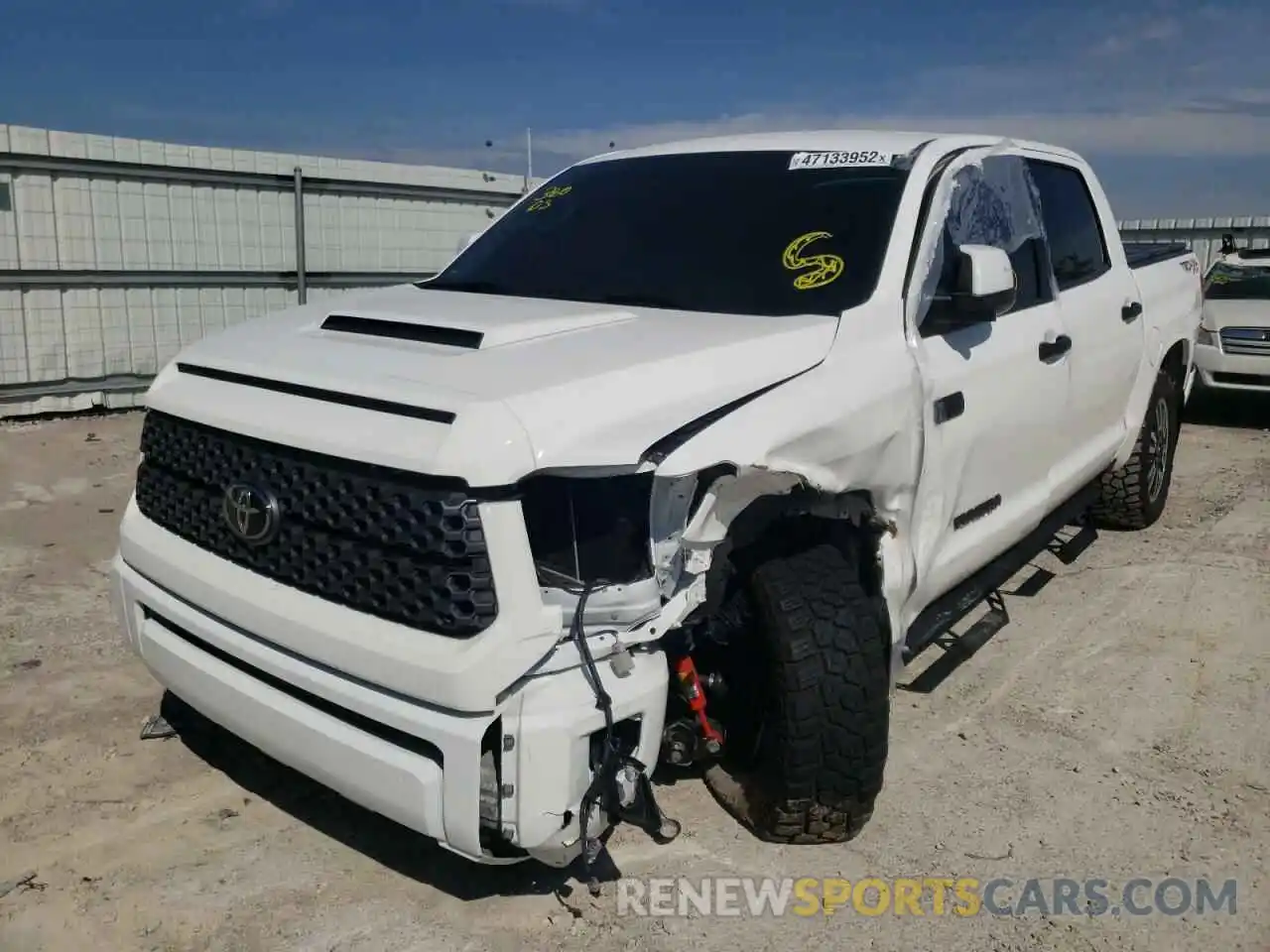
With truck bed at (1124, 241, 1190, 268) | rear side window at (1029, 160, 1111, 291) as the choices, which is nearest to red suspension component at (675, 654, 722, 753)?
rear side window at (1029, 160, 1111, 291)

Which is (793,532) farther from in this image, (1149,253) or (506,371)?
(1149,253)

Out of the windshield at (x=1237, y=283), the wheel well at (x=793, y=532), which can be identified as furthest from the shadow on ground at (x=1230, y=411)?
the wheel well at (x=793, y=532)

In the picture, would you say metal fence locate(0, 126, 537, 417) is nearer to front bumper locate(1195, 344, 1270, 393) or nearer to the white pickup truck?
the white pickup truck

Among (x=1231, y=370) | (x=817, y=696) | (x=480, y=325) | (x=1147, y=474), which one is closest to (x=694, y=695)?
(x=817, y=696)

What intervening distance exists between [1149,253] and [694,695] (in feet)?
15.2

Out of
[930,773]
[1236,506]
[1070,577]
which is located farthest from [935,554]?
[1236,506]

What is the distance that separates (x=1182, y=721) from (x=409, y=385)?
301cm

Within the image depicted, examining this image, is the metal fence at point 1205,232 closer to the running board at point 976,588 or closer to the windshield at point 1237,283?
the windshield at point 1237,283

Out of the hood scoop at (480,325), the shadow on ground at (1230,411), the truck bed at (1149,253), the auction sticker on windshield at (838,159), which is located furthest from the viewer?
the shadow on ground at (1230,411)

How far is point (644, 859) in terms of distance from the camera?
297cm

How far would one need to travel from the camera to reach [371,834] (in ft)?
9.98

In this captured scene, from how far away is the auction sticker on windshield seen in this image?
364 centimetres

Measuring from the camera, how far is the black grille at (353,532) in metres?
2.29

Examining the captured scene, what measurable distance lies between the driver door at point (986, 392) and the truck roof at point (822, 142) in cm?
12
